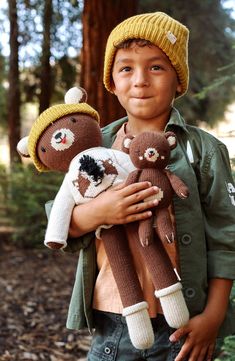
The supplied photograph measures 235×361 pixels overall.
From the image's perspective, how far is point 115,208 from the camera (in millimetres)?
1630

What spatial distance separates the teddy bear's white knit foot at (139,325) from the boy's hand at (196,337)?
0.13 meters

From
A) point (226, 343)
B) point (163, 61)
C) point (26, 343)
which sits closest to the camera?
point (163, 61)

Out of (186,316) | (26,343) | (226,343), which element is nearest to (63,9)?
(26,343)

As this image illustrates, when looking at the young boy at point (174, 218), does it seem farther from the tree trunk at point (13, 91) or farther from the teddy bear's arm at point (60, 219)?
the tree trunk at point (13, 91)

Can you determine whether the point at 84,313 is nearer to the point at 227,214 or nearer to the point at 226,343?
the point at 227,214

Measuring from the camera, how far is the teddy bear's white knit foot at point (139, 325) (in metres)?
1.61

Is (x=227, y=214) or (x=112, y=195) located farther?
(x=227, y=214)

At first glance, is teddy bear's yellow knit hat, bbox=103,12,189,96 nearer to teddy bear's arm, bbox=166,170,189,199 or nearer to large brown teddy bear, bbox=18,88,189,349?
large brown teddy bear, bbox=18,88,189,349

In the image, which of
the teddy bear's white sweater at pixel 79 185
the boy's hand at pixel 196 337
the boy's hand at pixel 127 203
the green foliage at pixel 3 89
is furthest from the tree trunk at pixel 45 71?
the boy's hand at pixel 196 337

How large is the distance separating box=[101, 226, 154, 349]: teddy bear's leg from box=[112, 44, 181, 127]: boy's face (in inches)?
15.8

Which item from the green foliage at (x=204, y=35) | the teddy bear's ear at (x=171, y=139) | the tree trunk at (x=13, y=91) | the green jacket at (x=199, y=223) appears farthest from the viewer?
the tree trunk at (x=13, y=91)

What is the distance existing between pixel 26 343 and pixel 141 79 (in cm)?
276

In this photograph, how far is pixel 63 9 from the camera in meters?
7.67

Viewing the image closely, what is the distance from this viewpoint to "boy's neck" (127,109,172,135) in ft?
6.04
